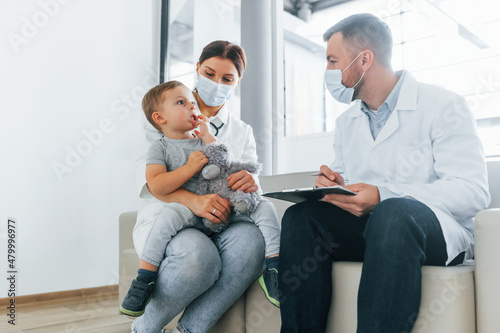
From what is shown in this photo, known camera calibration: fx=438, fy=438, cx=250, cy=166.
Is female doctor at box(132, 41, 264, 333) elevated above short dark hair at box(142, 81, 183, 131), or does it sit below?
below

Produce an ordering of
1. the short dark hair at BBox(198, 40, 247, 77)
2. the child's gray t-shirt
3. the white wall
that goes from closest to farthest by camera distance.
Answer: the child's gray t-shirt
the short dark hair at BBox(198, 40, 247, 77)
the white wall

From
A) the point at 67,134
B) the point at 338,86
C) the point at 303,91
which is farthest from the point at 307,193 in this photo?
the point at 67,134

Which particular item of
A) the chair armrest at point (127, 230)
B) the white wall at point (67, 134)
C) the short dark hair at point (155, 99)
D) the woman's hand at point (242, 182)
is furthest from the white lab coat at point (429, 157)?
the white wall at point (67, 134)

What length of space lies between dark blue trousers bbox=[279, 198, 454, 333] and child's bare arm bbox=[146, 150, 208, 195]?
0.33m

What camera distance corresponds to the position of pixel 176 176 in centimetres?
140

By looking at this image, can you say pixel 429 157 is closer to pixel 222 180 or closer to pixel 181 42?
pixel 222 180

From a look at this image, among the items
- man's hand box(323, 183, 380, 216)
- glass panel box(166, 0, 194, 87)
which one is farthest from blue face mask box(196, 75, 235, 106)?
glass panel box(166, 0, 194, 87)

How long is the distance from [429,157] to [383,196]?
21 centimetres

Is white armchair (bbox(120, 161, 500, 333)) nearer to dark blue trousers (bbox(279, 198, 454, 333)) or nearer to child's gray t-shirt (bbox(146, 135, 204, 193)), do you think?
dark blue trousers (bbox(279, 198, 454, 333))

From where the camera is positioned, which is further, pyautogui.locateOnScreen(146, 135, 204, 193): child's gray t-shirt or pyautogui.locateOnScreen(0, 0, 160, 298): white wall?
pyautogui.locateOnScreen(0, 0, 160, 298): white wall

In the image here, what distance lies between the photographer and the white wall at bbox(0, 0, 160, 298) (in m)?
2.57

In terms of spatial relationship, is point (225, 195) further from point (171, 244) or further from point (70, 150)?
point (70, 150)

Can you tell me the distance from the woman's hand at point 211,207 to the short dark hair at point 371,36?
677 millimetres

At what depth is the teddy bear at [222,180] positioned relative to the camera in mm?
1411
